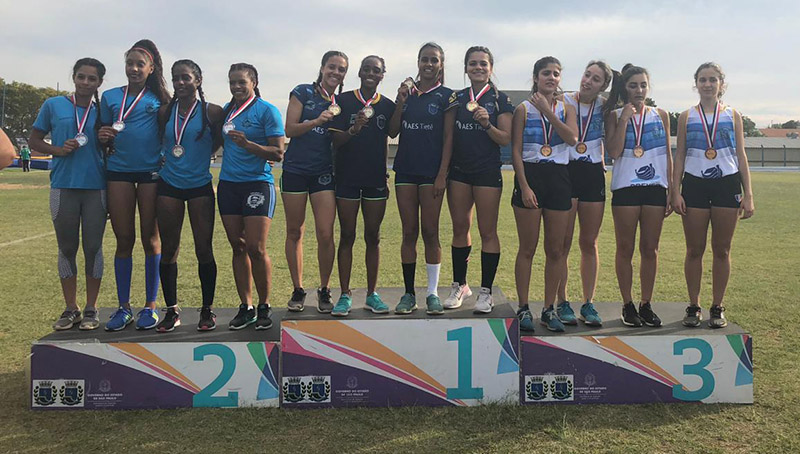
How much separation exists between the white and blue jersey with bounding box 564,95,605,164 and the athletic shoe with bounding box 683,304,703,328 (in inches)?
50.5

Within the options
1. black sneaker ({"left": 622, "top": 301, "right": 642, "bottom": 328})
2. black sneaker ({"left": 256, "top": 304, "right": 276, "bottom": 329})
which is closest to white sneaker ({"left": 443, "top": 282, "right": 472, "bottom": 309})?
black sneaker ({"left": 622, "top": 301, "right": 642, "bottom": 328})

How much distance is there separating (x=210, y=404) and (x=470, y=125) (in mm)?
2624

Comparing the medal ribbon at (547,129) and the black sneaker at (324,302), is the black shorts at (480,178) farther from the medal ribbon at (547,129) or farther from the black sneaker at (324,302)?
the black sneaker at (324,302)

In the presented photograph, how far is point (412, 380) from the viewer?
3.66 m

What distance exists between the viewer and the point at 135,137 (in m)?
3.87

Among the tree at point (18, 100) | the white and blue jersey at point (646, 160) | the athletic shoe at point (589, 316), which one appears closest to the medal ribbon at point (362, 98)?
the white and blue jersey at point (646, 160)

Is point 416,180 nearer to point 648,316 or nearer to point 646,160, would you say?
point 646,160

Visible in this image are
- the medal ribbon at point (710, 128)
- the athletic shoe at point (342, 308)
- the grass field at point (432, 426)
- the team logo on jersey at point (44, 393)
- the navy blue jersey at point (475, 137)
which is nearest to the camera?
the grass field at point (432, 426)

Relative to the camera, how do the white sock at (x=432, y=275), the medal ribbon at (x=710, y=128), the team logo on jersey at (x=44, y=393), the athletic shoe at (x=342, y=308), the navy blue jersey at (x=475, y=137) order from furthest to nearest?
the white sock at (x=432, y=275) → the medal ribbon at (x=710, y=128) → the navy blue jersey at (x=475, y=137) → the athletic shoe at (x=342, y=308) → the team logo on jersey at (x=44, y=393)

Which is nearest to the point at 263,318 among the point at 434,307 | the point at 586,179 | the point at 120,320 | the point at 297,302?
the point at 297,302

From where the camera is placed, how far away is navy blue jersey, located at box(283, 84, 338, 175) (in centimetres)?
395

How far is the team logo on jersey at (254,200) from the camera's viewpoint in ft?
12.7

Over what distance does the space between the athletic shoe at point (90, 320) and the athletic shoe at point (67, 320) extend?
9cm

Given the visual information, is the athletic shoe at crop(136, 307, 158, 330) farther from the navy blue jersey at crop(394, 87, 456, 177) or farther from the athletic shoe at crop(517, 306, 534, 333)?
the athletic shoe at crop(517, 306, 534, 333)
